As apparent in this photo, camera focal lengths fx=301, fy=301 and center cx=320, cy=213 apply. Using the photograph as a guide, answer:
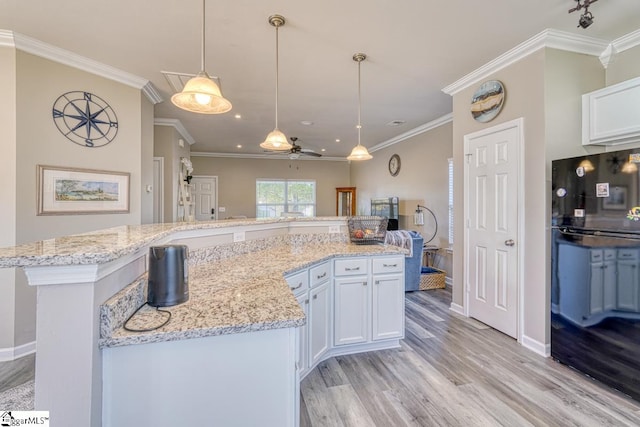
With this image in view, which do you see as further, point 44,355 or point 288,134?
point 288,134

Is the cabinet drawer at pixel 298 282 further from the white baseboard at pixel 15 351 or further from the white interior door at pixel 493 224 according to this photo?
the white baseboard at pixel 15 351

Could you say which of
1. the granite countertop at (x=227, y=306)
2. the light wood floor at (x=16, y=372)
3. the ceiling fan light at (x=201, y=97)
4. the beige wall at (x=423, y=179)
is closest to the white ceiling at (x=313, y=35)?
the ceiling fan light at (x=201, y=97)

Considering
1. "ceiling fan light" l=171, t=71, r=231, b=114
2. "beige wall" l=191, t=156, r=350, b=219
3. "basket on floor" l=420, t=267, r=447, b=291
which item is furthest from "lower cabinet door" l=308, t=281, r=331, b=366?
"beige wall" l=191, t=156, r=350, b=219

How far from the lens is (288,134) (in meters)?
6.20

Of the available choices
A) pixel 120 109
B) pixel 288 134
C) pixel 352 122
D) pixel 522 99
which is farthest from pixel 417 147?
pixel 120 109

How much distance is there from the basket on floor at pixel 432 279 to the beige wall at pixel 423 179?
0.28m

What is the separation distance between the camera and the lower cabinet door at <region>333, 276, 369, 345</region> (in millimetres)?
2564

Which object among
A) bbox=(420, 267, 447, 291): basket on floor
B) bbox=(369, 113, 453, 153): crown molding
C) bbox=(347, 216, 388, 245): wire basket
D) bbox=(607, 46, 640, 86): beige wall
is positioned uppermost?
bbox=(369, 113, 453, 153): crown molding

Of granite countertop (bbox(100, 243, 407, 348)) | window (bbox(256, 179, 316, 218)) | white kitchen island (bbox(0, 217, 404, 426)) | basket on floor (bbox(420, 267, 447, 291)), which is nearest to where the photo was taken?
white kitchen island (bbox(0, 217, 404, 426))

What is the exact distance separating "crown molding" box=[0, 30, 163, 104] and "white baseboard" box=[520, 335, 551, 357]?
15.5ft

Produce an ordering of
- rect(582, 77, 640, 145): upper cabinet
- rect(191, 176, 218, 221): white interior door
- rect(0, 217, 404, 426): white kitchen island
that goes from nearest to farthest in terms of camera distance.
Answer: rect(0, 217, 404, 426): white kitchen island → rect(582, 77, 640, 145): upper cabinet → rect(191, 176, 218, 221): white interior door

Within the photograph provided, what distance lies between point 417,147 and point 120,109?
476 centimetres

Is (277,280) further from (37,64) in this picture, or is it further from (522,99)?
(37,64)

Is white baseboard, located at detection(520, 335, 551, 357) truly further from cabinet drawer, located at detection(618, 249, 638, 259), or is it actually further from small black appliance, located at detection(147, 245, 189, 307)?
small black appliance, located at detection(147, 245, 189, 307)
